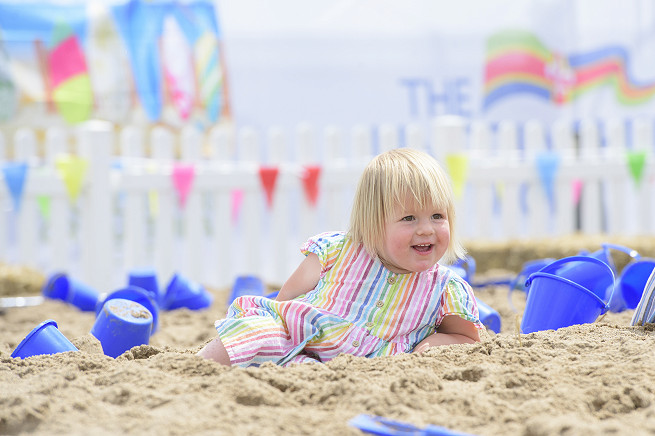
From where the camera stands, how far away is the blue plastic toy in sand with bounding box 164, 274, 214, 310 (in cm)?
363

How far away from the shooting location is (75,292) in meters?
3.76

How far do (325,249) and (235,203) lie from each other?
328 cm

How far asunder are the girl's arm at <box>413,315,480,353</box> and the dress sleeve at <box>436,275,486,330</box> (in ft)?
0.05

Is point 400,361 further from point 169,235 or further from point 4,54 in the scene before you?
point 4,54

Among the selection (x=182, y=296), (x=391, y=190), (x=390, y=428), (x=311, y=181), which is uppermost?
(x=391, y=190)

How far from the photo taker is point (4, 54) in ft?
23.8

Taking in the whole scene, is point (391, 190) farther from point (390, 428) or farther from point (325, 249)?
point (390, 428)

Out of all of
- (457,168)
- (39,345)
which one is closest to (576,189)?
(457,168)

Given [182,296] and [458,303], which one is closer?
[458,303]

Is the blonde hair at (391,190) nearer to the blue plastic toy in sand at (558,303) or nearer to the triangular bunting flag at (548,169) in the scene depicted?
the blue plastic toy in sand at (558,303)

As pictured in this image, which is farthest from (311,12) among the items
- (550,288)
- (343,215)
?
(550,288)

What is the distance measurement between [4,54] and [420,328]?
641 centimetres

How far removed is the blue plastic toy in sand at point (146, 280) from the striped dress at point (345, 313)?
147cm

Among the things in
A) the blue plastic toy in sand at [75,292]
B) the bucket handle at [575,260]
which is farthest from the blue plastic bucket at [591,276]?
the blue plastic toy in sand at [75,292]
